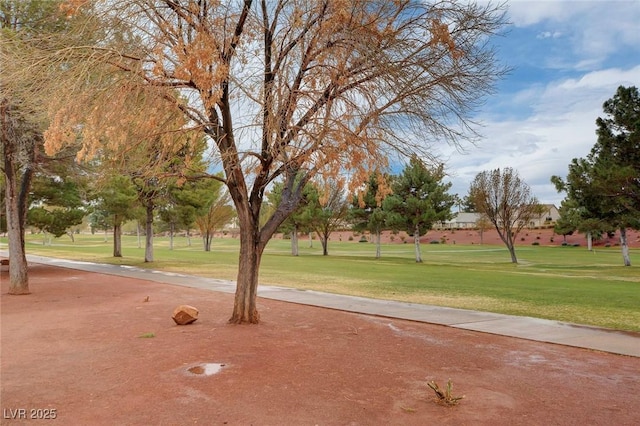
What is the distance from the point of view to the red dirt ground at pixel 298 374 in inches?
218

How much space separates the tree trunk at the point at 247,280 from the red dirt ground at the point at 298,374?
1.61 feet

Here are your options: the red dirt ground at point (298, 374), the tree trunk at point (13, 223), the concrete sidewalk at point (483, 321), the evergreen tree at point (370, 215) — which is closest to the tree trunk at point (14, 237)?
the tree trunk at point (13, 223)

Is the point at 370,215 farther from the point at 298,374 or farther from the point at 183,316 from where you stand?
the point at 298,374

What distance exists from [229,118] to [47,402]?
6.38 m

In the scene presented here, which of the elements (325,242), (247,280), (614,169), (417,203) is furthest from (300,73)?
(325,242)

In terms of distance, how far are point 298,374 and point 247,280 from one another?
4.31 meters

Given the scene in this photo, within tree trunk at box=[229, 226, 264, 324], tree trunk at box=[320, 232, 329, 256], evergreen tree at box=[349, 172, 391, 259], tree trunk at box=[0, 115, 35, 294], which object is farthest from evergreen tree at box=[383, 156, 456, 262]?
tree trunk at box=[229, 226, 264, 324]

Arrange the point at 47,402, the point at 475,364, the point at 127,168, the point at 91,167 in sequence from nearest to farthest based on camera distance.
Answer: the point at 47,402
the point at 475,364
the point at 127,168
the point at 91,167

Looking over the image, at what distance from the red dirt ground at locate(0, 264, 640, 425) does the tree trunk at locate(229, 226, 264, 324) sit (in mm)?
492

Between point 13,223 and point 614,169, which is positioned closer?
point 13,223

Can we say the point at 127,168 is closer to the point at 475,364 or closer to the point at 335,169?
the point at 335,169

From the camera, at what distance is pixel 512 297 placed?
16.8 meters

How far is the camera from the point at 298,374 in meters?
7.11

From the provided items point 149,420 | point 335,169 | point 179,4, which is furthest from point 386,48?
point 149,420
